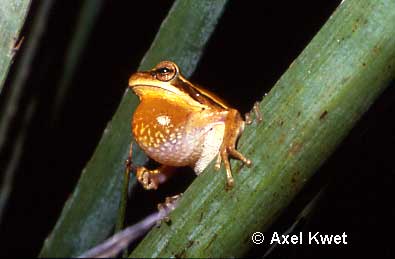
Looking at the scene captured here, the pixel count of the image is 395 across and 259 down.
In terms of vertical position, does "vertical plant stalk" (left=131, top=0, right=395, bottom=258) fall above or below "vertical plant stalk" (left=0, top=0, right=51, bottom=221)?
above

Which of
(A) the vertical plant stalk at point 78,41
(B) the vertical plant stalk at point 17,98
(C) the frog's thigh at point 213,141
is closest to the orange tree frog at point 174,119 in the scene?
(C) the frog's thigh at point 213,141

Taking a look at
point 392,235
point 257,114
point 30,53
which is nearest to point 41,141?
point 30,53

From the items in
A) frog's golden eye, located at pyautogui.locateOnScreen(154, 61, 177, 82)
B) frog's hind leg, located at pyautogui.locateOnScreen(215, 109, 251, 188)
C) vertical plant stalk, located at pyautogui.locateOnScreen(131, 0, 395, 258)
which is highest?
vertical plant stalk, located at pyautogui.locateOnScreen(131, 0, 395, 258)

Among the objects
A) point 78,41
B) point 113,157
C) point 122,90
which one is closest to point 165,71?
point 113,157

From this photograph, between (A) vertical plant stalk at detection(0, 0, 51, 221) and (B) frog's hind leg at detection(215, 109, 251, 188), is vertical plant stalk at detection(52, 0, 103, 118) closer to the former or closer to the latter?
(A) vertical plant stalk at detection(0, 0, 51, 221)

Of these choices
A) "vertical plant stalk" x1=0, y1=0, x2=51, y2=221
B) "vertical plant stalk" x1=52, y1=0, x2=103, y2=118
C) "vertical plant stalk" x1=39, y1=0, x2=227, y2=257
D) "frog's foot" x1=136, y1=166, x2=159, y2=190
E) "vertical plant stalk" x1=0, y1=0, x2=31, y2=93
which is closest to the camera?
"vertical plant stalk" x1=0, y1=0, x2=31, y2=93

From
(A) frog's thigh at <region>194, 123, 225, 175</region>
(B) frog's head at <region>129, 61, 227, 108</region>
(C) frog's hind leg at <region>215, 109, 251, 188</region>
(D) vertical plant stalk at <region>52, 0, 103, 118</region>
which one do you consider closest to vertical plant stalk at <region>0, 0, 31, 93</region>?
(C) frog's hind leg at <region>215, 109, 251, 188</region>

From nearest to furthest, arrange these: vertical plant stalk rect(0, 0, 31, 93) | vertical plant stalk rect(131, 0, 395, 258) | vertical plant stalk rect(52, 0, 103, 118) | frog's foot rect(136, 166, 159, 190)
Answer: vertical plant stalk rect(131, 0, 395, 258), vertical plant stalk rect(0, 0, 31, 93), frog's foot rect(136, 166, 159, 190), vertical plant stalk rect(52, 0, 103, 118)

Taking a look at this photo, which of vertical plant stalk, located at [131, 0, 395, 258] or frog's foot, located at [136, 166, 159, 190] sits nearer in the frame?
vertical plant stalk, located at [131, 0, 395, 258]
